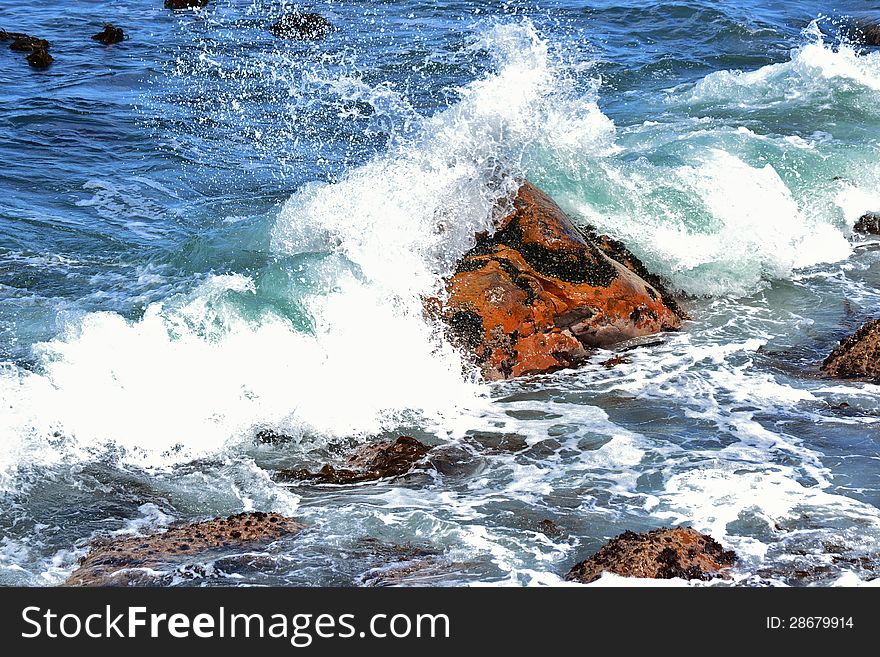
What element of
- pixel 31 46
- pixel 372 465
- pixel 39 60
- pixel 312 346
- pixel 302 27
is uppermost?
pixel 302 27

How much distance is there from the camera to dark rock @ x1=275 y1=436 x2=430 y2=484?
585 centimetres

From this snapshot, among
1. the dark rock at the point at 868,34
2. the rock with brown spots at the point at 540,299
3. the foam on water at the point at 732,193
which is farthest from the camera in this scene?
the dark rock at the point at 868,34

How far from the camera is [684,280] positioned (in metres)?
8.45

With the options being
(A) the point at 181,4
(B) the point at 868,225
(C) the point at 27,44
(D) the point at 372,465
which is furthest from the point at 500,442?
(A) the point at 181,4

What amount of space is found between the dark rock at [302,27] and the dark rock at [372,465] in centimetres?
1198

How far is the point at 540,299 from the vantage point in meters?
7.30

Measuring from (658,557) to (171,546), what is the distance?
2.35 metres

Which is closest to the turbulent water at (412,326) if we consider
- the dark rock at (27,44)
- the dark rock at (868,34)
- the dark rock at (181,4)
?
the dark rock at (27,44)

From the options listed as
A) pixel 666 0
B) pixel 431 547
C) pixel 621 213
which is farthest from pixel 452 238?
pixel 666 0

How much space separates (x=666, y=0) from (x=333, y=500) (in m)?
15.3

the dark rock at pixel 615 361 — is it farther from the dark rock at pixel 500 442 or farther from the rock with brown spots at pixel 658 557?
the rock with brown spots at pixel 658 557

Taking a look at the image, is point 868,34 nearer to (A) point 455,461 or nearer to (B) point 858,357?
(B) point 858,357

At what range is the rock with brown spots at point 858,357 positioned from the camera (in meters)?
6.80

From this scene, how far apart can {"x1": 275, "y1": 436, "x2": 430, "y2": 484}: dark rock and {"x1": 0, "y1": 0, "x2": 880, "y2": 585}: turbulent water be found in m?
0.13
